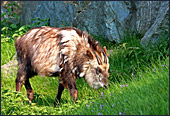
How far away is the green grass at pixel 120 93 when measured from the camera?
150 inches

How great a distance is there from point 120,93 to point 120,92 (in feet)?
0.21

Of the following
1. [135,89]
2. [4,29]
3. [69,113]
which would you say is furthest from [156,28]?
[4,29]

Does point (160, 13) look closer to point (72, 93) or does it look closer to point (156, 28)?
point (156, 28)

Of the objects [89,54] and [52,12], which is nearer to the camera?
[89,54]

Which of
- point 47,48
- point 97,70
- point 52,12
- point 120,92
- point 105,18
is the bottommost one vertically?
point 120,92

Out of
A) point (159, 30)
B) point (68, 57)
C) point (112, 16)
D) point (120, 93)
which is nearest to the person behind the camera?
point (120, 93)

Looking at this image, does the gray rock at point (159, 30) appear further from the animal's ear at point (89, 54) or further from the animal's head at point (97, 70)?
the animal's ear at point (89, 54)

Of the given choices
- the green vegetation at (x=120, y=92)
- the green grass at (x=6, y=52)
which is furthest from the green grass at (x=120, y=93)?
the green grass at (x=6, y=52)

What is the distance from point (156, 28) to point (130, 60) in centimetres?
96

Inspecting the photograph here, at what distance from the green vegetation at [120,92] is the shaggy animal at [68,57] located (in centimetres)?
32

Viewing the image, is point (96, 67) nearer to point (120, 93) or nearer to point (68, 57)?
point (68, 57)

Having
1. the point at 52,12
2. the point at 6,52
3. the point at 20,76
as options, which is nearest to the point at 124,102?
the point at 20,76

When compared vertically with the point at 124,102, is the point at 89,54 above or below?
above

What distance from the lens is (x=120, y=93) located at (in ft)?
14.9
